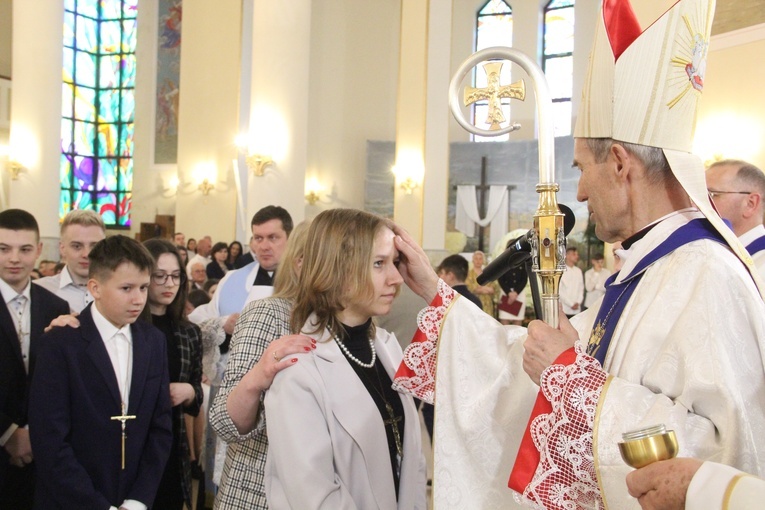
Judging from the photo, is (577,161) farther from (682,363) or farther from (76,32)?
(76,32)

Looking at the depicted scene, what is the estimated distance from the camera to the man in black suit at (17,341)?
10.1ft

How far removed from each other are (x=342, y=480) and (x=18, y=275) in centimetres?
209

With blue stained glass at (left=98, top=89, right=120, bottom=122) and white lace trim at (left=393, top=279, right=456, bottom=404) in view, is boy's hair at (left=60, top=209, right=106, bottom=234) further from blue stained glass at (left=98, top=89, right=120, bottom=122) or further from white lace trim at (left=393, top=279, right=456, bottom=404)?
blue stained glass at (left=98, top=89, right=120, bottom=122)

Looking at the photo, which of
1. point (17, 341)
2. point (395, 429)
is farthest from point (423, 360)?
point (17, 341)

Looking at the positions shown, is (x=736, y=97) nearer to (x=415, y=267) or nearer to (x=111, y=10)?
(x=415, y=267)

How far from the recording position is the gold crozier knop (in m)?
1.97

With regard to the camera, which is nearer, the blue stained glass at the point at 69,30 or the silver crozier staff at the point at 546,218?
the silver crozier staff at the point at 546,218

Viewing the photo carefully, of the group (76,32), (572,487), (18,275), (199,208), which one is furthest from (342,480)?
(76,32)

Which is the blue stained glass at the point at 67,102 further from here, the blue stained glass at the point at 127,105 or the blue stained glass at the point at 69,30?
the blue stained glass at the point at 127,105

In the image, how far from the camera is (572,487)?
160 centimetres

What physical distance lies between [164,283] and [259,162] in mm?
7686

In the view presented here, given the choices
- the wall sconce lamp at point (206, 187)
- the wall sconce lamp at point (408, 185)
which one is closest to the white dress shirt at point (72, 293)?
the wall sconce lamp at point (408, 185)

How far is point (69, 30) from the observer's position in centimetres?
1884

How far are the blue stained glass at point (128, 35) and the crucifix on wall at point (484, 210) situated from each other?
9.35 m
